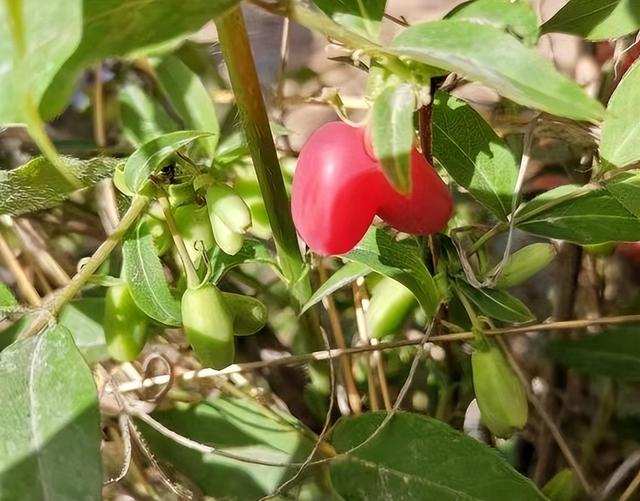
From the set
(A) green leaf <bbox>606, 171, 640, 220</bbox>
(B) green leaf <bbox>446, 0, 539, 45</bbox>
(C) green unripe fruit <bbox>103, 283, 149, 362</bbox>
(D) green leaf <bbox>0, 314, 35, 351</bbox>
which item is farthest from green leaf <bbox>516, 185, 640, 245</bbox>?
(D) green leaf <bbox>0, 314, 35, 351</bbox>

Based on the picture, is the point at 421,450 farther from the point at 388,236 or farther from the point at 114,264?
the point at 114,264

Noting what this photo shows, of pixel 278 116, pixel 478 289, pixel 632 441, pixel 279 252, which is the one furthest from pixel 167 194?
pixel 632 441

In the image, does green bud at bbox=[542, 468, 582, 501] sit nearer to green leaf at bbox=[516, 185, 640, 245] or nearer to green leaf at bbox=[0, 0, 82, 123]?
green leaf at bbox=[516, 185, 640, 245]

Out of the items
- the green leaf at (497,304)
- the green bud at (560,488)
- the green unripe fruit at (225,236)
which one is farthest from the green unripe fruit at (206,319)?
the green bud at (560,488)

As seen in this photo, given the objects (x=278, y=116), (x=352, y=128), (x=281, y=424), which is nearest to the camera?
(x=352, y=128)

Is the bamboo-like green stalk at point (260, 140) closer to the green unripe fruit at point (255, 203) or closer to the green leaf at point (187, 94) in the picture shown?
the green unripe fruit at point (255, 203)
